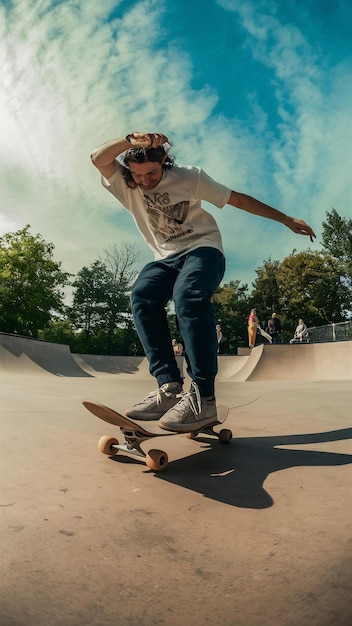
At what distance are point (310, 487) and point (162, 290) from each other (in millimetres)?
1360

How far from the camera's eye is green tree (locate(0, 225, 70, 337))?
35.2 meters

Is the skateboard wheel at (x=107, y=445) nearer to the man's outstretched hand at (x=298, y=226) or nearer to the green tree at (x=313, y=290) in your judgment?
the man's outstretched hand at (x=298, y=226)

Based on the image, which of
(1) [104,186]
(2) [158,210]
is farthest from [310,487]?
(1) [104,186]

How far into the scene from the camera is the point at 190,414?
234 cm

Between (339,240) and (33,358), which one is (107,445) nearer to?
(33,358)

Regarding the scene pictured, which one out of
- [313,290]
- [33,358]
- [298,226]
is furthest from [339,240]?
[298,226]

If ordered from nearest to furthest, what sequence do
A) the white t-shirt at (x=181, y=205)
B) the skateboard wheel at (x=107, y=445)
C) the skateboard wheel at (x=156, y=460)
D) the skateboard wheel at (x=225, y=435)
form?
the skateboard wheel at (x=156, y=460) < the skateboard wheel at (x=107, y=445) < the skateboard wheel at (x=225, y=435) < the white t-shirt at (x=181, y=205)

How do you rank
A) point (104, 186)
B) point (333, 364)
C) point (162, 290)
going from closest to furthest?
point (162, 290) < point (104, 186) < point (333, 364)

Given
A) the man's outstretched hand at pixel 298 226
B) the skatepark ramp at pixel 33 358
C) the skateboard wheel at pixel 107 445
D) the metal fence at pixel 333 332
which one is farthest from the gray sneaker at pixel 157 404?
the metal fence at pixel 333 332

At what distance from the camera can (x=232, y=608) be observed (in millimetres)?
1055

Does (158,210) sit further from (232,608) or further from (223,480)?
(232,608)

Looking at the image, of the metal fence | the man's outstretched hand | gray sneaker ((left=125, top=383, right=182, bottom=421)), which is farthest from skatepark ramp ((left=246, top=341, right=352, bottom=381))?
gray sneaker ((left=125, top=383, right=182, bottom=421))

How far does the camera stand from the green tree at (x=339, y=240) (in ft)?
132

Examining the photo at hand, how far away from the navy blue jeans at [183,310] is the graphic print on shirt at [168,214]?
169 millimetres
